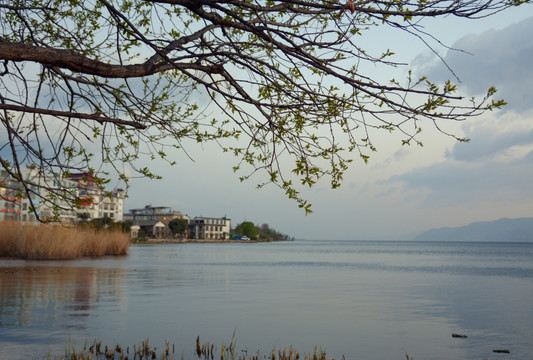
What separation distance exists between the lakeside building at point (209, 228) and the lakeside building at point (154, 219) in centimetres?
524

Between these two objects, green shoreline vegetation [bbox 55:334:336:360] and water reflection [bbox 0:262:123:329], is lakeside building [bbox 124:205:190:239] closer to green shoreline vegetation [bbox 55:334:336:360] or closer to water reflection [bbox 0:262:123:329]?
water reflection [bbox 0:262:123:329]

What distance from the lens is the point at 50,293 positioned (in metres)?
17.9

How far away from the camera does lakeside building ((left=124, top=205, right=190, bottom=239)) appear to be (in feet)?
497

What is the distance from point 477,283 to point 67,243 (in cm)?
2414

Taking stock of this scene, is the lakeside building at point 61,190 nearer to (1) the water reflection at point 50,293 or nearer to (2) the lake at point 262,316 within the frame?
(2) the lake at point 262,316

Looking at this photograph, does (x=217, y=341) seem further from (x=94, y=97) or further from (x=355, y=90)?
(x=355, y=90)

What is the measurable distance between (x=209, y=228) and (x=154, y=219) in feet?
62.4

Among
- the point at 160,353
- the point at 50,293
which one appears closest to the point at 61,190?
the point at 160,353

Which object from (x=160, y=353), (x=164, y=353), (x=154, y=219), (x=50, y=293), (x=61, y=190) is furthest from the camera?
(x=154, y=219)

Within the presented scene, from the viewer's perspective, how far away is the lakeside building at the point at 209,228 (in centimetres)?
17307

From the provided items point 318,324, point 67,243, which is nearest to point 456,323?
point 318,324

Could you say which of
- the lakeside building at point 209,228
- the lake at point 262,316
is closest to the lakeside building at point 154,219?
the lakeside building at point 209,228

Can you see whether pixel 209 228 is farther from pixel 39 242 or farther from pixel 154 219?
pixel 39 242

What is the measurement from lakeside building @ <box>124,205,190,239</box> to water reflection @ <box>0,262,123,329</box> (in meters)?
118
